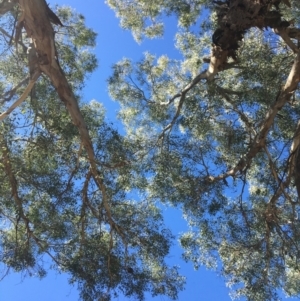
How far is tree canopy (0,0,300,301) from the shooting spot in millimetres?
7137

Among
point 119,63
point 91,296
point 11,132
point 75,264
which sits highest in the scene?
point 119,63

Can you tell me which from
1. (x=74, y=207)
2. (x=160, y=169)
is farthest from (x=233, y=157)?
(x=74, y=207)

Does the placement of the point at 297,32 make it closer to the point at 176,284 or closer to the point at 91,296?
the point at 176,284

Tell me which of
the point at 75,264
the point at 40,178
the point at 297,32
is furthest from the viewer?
the point at 40,178

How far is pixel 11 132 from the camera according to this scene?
757 cm

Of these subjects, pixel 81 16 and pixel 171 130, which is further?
pixel 81 16

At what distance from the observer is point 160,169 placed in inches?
349

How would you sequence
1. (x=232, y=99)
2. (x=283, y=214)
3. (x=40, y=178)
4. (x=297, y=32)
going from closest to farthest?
(x=297, y=32), (x=40, y=178), (x=283, y=214), (x=232, y=99)

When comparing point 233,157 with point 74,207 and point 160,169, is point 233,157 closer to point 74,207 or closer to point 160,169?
point 160,169

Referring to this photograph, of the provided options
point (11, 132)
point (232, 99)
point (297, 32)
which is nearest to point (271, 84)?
point (232, 99)

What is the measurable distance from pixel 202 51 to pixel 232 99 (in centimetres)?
204

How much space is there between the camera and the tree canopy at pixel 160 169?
Result: 23.4 feet

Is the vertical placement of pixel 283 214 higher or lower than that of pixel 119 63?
lower

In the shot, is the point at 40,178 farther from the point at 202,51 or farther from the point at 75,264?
the point at 202,51
